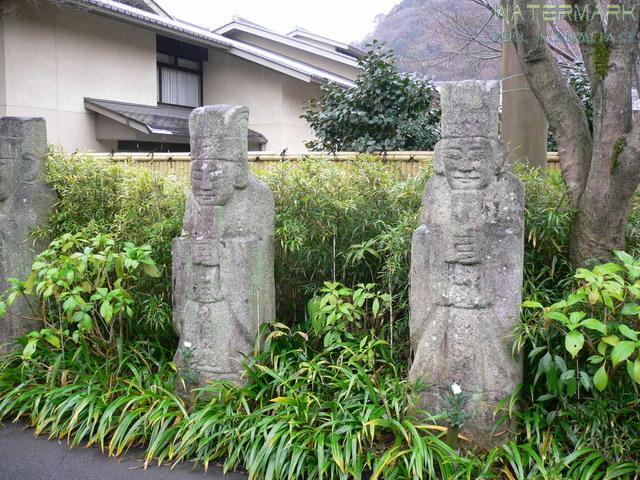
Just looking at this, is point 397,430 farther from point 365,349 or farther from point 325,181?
point 325,181

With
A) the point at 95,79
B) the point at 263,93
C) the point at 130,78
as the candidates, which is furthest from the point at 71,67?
the point at 263,93

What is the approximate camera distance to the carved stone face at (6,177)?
5066 mm

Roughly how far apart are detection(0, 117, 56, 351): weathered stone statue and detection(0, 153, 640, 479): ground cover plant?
0.18 meters

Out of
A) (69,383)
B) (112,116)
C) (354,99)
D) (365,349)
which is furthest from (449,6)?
(69,383)

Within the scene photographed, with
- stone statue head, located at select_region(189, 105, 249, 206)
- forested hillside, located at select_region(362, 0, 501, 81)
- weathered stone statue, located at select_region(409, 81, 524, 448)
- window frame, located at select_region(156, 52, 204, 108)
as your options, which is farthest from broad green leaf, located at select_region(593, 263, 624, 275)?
window frame, located at select_region(156, 52, 204, 108)

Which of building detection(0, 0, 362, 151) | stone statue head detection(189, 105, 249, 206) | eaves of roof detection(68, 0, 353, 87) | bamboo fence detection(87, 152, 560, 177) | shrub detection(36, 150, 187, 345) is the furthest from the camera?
eaves of roof detection(68, 0, 353, 87)

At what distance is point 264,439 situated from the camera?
3.62m

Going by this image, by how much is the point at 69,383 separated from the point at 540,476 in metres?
3.38

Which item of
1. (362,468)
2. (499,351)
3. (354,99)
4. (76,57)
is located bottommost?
(362,468)

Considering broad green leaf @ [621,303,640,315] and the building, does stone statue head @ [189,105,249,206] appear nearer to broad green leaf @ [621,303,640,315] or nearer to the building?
broad green leaf @ [621,303,640,315]

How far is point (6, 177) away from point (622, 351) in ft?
16.1

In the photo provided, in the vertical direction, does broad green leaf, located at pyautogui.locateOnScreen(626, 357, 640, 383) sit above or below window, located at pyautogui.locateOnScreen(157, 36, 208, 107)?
below

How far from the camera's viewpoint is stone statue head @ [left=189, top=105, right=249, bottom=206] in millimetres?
4031

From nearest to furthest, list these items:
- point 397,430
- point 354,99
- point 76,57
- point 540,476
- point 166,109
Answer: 1. point 540,476
2. point 397,430
3. point 354,99
4. point 76,57
5. point 166,109
